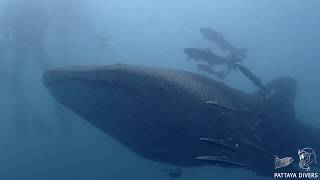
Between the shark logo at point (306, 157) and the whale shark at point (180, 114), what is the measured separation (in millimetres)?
209

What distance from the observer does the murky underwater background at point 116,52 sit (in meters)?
20.6

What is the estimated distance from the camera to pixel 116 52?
41500mm

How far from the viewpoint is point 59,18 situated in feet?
81.5

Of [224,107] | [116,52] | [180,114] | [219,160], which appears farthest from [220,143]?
[116,52]

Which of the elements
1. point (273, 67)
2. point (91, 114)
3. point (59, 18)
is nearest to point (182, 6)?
point (273, 67)

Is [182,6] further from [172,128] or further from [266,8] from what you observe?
[172,128]

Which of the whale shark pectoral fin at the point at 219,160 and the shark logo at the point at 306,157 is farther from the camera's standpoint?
the shark logo at the point at 306,157

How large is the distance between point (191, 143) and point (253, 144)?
3.68ft
